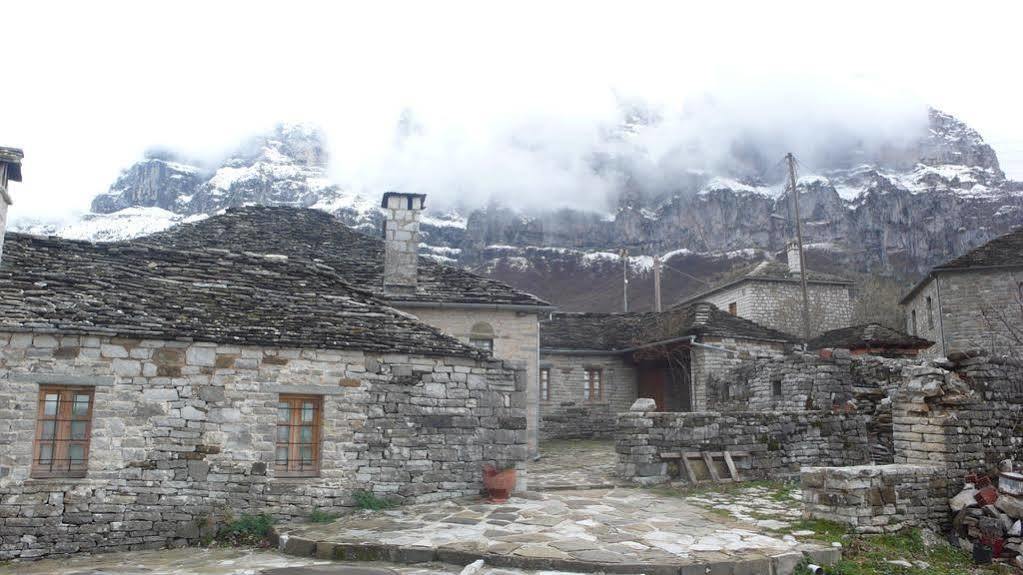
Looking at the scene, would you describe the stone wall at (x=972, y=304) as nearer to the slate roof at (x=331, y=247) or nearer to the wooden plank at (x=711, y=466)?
the wooden plank at (x=711, y=466)

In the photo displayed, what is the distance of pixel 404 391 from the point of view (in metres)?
10.0

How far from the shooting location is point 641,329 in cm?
2448

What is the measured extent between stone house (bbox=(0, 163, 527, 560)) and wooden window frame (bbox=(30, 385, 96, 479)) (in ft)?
0.06

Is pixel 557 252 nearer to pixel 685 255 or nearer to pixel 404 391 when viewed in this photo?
pixel 685 255

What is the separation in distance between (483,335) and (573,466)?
3.71 metres

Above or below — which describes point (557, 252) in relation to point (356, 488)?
above

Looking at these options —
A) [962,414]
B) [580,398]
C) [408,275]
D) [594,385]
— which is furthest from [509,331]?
[962,414]

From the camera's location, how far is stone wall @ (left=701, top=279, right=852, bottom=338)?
33.2 m

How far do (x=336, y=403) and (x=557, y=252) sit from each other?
212ft

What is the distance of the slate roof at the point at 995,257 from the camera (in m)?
24.7

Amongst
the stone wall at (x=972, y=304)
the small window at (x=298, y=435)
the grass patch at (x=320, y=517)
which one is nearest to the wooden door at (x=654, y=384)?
the stone wall at (x=972, y=304)

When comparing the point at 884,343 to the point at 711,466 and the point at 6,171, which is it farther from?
the point at 6,171

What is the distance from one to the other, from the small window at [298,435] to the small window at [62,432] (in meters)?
2.26

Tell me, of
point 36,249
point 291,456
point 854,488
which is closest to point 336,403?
point 291,456
